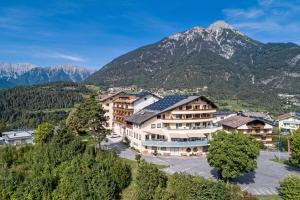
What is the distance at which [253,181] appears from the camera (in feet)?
155

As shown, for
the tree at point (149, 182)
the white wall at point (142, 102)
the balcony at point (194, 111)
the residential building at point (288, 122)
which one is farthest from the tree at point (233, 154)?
the residential building at point (288, 122)

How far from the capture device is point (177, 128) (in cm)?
6706

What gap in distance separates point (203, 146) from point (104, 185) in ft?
101

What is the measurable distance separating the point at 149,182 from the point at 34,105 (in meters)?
129

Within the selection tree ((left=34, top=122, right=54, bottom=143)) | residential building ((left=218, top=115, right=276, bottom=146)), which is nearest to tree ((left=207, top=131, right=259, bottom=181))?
tree ((left=34, top=122, right=54, bottom=143))

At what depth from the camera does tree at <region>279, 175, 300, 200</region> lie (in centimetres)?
3600

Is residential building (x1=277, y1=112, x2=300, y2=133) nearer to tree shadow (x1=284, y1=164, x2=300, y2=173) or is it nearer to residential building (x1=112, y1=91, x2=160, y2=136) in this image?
residential building (x1=112, y1=91, x2=160, y2=136)

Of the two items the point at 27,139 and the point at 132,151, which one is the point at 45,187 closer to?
the point at 132,151

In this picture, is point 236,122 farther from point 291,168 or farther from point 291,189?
point 291,189

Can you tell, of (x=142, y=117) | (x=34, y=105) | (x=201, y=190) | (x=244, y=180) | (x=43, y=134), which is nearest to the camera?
(x=201, y=190)

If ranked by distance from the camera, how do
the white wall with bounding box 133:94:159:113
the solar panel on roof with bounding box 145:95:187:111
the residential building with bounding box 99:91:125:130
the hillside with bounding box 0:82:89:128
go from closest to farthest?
the solar panel on roof with bounding box 145:95:187:111, the white wall with bounding box 133:94:159:113, the residential building with bounding box 99:91:125:130, the hillside with bounding box 0:82:89:128

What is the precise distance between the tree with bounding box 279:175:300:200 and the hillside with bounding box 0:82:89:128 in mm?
103975

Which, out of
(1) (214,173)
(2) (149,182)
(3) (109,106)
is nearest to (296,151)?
(1) (214,173)

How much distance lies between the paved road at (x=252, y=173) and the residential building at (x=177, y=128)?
3.02 m
